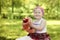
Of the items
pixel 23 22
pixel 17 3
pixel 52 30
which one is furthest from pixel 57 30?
pixel 17 3

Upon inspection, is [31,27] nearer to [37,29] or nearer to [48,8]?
[37,29]

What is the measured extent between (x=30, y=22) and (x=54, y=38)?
0.75 feet

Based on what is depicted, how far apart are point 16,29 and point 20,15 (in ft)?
0.38

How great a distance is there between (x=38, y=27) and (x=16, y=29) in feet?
0.58

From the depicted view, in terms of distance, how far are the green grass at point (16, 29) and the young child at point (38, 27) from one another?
0.13 feet

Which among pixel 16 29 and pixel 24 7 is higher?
pixel 24 7

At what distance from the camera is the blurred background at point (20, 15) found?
Answer: 134cm

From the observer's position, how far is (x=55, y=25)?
1.35m

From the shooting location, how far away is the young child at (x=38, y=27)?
1.31m

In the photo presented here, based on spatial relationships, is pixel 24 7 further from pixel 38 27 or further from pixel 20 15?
pixel 38 27

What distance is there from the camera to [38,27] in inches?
51.6

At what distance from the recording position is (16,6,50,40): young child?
1.31m

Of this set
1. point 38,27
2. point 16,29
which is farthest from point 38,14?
point 16,29

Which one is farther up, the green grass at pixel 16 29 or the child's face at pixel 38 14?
the child's face at pixel 38 14
